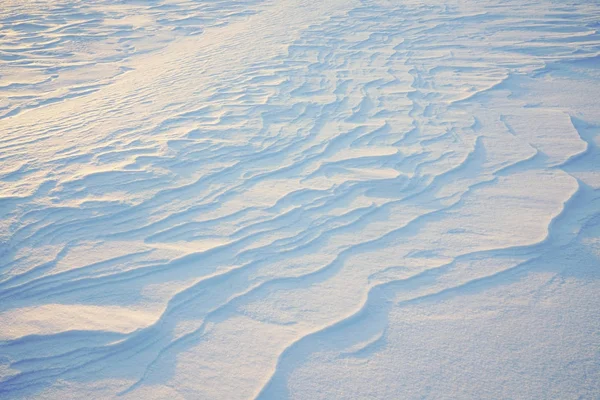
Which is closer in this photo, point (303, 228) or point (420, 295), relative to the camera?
point (420, 295)

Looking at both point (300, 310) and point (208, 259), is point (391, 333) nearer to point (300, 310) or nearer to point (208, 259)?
point (300, 310)

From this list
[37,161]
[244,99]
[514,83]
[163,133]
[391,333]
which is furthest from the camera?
[514,83]

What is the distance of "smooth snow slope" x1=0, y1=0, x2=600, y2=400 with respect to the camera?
7.04 ft

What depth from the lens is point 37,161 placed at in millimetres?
3635

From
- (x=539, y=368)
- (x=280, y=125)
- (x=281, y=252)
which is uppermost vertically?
(x=280, y=125)

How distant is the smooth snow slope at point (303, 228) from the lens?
2.15 m

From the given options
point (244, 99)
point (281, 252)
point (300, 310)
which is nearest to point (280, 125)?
point (244, 99)

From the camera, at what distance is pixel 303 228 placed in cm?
302

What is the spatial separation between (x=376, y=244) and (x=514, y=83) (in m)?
3.36

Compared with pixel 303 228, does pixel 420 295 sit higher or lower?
lower

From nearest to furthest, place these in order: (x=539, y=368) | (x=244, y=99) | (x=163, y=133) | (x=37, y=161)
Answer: (x=539, y=368) → (x=37, y=161) → (x=163, y=133) → (x=244, y=99)

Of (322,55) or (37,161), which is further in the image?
(322,55)

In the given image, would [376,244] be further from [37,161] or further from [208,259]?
[37,161]

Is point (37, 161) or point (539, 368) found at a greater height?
point (37, 161)
